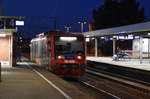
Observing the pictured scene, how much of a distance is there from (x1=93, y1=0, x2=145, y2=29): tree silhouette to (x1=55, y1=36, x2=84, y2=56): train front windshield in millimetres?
74087

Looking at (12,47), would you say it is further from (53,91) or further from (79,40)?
(53,91)

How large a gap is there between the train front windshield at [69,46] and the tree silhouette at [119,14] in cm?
7409

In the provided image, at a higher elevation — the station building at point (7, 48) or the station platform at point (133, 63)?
the station building at point (7, 48)

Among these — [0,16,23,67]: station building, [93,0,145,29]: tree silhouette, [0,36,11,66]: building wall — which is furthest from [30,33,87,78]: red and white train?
[93,0,145,29]: tree silhouette

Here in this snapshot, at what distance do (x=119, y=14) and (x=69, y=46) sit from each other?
253 feet

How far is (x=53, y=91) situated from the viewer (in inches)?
642

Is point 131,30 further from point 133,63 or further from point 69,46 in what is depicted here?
point 69,46

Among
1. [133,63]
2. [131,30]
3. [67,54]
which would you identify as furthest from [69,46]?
[133,63]

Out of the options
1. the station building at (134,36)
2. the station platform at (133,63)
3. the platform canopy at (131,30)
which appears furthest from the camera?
the station building at (134,36)

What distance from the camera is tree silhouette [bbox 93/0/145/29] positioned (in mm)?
101062

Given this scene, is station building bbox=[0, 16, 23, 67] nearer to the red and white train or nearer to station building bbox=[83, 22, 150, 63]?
the red and white train

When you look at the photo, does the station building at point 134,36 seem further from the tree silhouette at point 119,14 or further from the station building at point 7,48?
the tree silhouette at point 119,14

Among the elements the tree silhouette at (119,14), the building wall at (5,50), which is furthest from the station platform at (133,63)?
the tree silhouette at (119,14)

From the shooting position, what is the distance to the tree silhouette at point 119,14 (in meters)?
101
